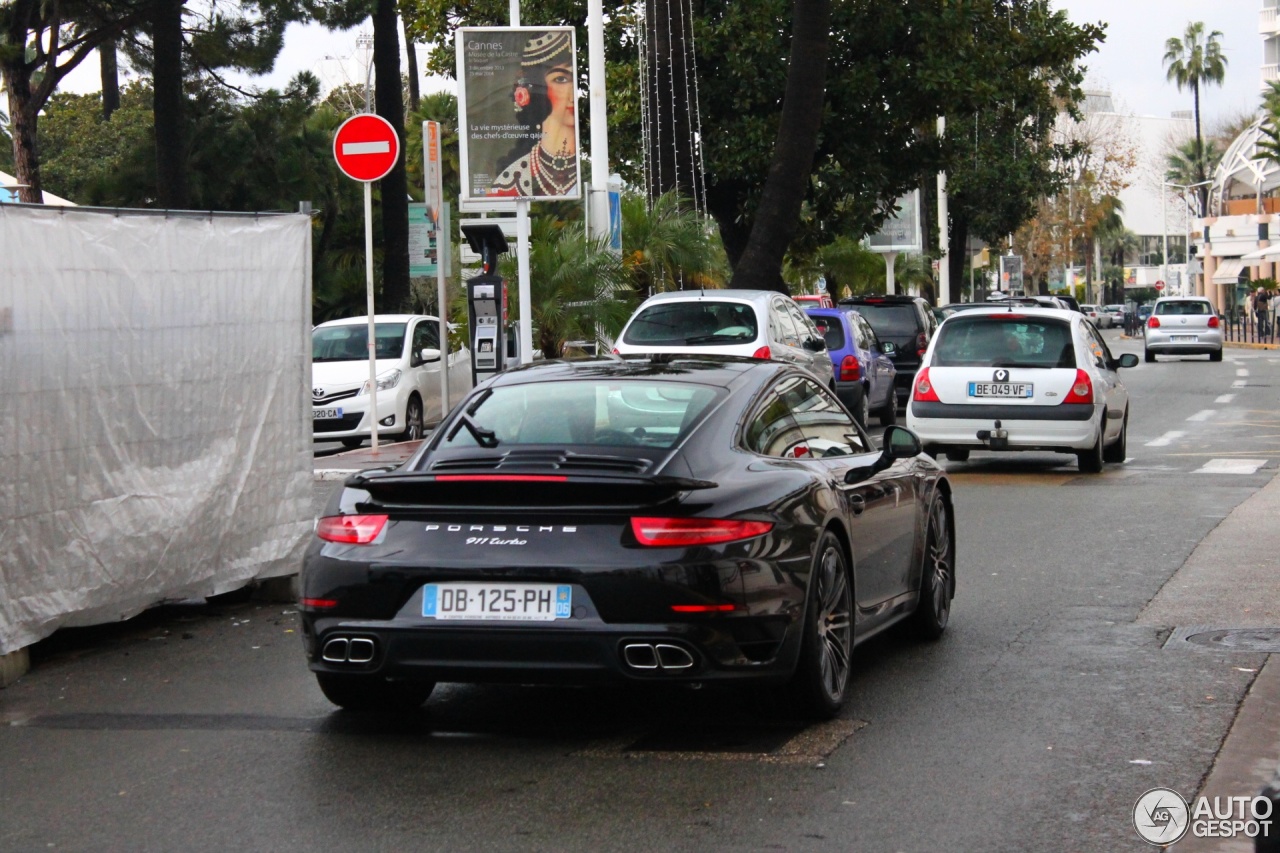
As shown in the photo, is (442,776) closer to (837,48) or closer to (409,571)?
(409,571)

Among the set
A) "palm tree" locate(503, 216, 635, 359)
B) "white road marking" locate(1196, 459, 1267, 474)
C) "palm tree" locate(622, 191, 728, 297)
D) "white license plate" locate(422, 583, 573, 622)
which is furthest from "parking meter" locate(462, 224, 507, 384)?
"white license plate" locate(422, 583, 573, 622)

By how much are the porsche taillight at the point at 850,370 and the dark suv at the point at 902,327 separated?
439cm

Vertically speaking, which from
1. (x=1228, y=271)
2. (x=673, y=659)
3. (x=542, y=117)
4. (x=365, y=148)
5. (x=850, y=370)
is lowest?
(x=673, y=659)

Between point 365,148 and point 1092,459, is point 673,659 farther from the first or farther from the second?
A: point 365,148

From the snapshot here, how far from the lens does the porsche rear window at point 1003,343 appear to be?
669 inches

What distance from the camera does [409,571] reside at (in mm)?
6176

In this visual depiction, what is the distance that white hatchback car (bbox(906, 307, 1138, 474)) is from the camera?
16.8m

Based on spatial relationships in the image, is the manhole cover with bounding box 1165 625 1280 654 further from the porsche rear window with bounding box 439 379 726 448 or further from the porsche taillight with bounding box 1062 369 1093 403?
the porsche taillight with bounding box 1062 369 1093 403

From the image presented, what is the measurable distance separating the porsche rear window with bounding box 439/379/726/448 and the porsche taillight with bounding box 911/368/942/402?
410 inches

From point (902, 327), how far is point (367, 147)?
12293 millimetres

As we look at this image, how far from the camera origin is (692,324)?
741 inches

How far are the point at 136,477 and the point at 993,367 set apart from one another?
10.2m

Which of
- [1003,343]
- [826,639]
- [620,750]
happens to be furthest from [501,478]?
[1003,343]

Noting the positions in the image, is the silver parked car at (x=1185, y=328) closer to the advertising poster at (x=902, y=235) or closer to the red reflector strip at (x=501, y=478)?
the advertising poster at (x=902, y=235)
